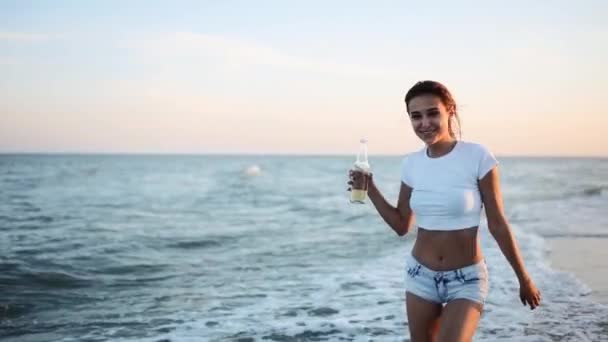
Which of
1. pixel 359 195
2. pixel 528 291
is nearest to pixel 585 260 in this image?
pixel 359 195

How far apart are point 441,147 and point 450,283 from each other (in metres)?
0.77

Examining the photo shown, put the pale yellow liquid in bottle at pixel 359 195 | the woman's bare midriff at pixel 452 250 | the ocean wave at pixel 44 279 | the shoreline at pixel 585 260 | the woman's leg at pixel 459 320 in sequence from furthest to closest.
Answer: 1. the ocean wave at pixel 44 279
2. the shoreline at pixel 585 260
3. the pale yellow liquid in bottle at pixel 359 195
4. the woman's bare midriff at pixel 452 250
5. the woman's leg at pixel 459 320

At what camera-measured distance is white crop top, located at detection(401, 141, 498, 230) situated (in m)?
3.26

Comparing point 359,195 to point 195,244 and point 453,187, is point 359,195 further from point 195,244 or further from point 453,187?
point 195,244

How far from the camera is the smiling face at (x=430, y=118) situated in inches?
134

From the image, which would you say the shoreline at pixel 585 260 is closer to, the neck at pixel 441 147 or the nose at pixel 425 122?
the neck at pixel 441 147

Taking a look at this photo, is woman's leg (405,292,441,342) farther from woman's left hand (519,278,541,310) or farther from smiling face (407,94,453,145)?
smiling face (407,94,453,145)

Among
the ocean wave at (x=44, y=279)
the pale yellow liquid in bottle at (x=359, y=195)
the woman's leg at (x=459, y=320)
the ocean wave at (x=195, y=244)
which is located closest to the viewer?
the woman's leg at (x=459, y=320)

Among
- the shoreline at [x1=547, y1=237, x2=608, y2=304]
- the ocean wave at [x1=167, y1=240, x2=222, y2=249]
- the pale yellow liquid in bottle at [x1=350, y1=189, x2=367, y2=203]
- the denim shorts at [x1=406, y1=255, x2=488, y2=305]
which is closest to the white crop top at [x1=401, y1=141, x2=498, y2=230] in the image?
the denim shorts at [x1=406, y1=255, x2=488, y2=305]

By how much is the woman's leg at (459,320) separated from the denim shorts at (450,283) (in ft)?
0.13

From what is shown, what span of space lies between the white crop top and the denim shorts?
0.80 feet

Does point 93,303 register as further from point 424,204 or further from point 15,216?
point 15,216

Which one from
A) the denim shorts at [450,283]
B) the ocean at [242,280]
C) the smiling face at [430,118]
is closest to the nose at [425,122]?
the smiling face at [430,118]

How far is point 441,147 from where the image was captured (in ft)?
11.3
